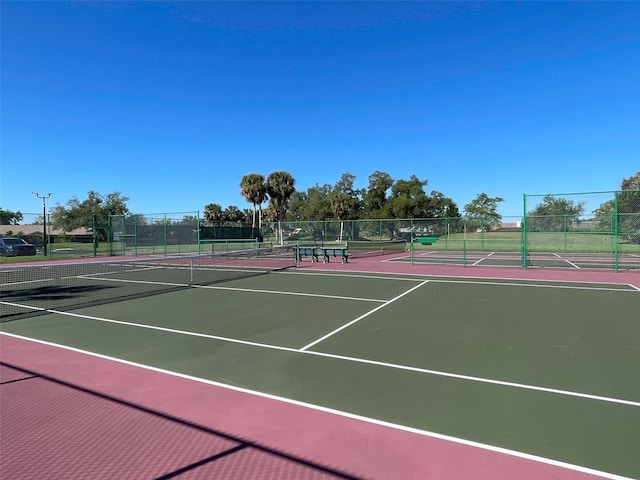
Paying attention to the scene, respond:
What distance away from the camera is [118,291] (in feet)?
41.2

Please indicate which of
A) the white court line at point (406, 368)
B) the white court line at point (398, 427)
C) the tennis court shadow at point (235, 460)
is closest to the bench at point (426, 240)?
the white court line at point (406, 368)

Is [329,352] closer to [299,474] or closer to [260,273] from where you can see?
[299,474]

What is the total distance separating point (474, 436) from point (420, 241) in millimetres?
31268

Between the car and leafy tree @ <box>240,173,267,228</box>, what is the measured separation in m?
27.4

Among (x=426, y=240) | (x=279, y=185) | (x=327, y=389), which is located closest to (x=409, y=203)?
(x=279, y=185)

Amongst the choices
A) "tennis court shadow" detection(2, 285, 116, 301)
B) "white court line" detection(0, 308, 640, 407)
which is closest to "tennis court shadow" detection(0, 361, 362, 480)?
"white court line" detection(0, 308, 640, 407)

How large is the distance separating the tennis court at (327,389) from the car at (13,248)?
22131mm

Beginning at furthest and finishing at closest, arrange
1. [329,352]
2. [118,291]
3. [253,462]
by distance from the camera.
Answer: [118,291] < [329,352] < [253,462]

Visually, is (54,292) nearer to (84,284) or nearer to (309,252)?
(84,284)

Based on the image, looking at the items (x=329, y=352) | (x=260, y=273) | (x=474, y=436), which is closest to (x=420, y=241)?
(x=260, y=273)

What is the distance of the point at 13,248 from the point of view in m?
27.4

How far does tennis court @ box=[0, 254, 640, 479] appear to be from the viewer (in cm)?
325

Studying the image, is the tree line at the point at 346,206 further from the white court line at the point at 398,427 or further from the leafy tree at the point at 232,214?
the white court line at the point at 398,427

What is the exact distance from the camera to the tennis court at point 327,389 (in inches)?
128
